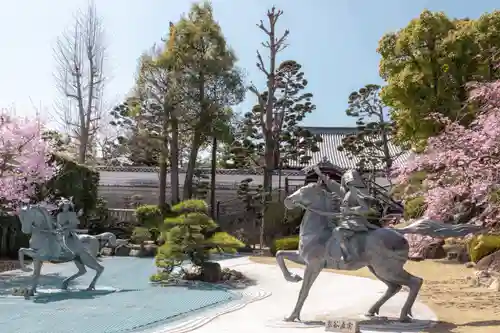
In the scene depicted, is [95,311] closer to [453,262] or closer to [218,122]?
[453,262]

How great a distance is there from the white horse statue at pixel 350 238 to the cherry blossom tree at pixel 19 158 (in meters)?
10.5

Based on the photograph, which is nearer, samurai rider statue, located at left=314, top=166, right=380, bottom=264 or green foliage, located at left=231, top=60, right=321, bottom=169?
samurai rider statue, located at left=314, top=166, right=380, bottom=264

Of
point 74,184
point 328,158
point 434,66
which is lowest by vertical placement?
point 74,184

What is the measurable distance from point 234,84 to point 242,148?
5156mm

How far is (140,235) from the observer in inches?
811

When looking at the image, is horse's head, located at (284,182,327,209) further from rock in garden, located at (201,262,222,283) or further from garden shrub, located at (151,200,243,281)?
rock in garden, located at (201,262,222,283)

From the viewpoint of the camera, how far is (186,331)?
6.83 metres

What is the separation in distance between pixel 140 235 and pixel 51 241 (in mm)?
10048

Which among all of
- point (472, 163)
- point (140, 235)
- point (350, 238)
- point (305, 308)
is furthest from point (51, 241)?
point (140, 235)

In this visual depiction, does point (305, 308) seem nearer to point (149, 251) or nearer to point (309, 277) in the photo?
point (309, 277)

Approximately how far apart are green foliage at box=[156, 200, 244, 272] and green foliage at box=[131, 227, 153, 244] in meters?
7.64

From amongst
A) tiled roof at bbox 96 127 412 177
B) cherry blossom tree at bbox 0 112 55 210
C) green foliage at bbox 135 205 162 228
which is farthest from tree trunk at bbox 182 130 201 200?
cherry blossom tree at bbox 0 112 55 210

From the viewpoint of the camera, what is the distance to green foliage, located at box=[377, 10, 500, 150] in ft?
55.0

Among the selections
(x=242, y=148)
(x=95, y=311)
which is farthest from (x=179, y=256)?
(x=242, y=148)
